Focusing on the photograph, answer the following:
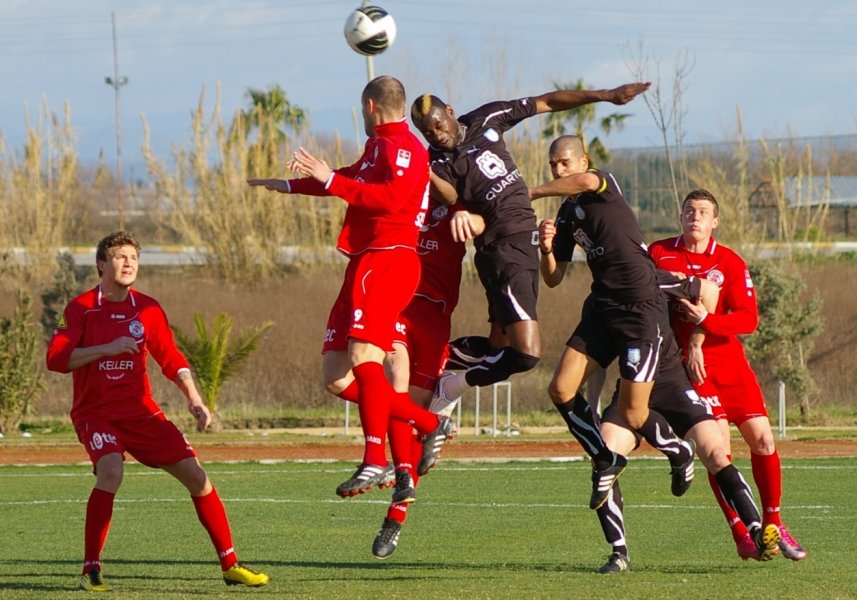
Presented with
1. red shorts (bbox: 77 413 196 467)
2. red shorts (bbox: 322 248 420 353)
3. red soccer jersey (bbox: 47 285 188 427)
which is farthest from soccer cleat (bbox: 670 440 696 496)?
red soccer jersey (bbox: 47 285 188 427)

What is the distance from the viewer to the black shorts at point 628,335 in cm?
957

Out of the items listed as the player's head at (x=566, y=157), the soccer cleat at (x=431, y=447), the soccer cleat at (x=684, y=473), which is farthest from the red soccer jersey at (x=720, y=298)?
the soccer cleat at (x=431, y=447)

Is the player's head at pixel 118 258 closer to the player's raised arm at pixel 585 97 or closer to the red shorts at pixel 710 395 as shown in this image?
the player's raised arm at pixel 585 97

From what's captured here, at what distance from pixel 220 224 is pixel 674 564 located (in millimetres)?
30385

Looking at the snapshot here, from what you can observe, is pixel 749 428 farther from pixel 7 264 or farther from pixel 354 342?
pixel 7 264

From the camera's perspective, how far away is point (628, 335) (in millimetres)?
9609

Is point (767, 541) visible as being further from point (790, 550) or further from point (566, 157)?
point (566, 157)

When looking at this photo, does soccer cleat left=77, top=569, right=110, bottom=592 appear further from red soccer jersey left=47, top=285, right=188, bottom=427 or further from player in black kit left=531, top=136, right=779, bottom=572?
player in black kit left=531, top=136, right=779, bottom=572

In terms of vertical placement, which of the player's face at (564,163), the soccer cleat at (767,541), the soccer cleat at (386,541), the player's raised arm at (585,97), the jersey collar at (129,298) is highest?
the player's raised arm at (585,97)

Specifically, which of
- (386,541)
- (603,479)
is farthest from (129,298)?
(603,479)

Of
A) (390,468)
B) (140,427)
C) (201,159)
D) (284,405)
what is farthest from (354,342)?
(201,159)

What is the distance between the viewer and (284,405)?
34750 mm

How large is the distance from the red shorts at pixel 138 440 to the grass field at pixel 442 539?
873mm

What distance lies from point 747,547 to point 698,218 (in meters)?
2.36
